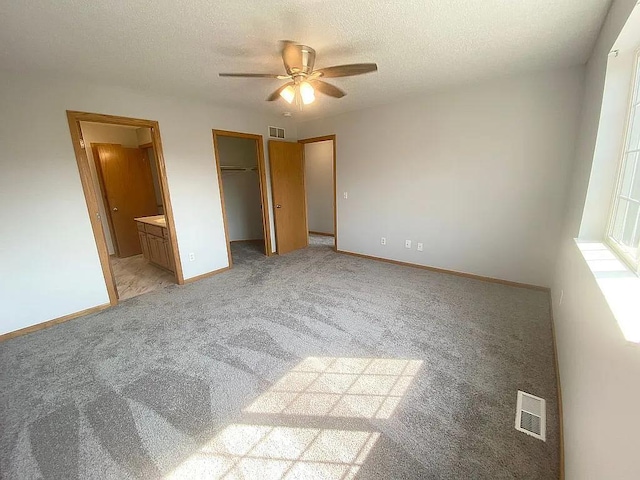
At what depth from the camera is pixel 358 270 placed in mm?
3945

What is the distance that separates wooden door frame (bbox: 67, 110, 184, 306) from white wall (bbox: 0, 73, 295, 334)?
5 cm

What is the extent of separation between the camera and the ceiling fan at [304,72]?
192 cm

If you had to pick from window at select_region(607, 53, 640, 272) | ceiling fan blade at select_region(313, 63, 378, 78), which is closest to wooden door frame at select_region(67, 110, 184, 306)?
ceiling fan blade at select_region(313, 63, 378, 78)

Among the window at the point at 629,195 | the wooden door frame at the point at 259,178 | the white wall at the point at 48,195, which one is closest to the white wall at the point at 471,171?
the window at the point at 629,195

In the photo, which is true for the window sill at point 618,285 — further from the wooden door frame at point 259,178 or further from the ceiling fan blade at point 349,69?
the wooden door frame at point 259,178

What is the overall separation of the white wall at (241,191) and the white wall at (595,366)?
490 centimetres

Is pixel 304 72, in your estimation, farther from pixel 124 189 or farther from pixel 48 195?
pixel 124 189

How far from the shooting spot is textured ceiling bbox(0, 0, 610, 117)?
5.30 ft

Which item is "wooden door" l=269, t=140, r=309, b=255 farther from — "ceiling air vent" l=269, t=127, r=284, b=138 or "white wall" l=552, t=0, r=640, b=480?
"white wall" l=552, t=0, r=640, b=480

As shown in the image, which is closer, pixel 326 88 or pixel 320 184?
pixel 326 88

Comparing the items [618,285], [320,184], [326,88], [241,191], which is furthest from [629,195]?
[241,191]

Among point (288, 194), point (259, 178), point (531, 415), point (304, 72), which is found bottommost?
point (531, 415)

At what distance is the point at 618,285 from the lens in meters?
1.12

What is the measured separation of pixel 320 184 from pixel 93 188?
440 cm
